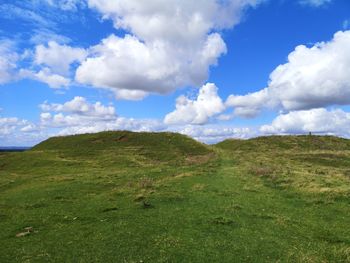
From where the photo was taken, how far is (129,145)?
92688 mm

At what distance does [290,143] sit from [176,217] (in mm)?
86644

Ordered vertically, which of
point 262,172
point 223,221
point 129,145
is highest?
point 129,145

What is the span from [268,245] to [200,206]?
10.9 meters

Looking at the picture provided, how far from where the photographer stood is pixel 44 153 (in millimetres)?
80688

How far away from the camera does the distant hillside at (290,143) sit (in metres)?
102

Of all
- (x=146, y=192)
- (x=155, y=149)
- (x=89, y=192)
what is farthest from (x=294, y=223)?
(x=155, y=149)

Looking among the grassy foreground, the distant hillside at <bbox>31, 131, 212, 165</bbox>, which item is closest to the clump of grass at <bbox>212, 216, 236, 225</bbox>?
the grassy foreground

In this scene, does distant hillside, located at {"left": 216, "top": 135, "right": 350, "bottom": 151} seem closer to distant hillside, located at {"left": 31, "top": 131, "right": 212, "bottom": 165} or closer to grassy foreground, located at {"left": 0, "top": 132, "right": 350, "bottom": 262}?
distant hillside, located at {"left": 31, "top": 131, "right": 212, "bottom": 165}

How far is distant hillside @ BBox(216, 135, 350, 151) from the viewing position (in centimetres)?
10200

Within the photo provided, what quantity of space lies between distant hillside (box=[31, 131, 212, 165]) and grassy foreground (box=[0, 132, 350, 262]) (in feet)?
70.3

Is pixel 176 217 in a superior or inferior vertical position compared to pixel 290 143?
inferior

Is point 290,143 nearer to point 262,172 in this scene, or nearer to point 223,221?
point 262,172

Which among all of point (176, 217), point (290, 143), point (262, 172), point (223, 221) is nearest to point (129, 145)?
point (262, 172)

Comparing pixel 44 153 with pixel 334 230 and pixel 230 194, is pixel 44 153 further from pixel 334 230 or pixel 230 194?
pixel 334 230
